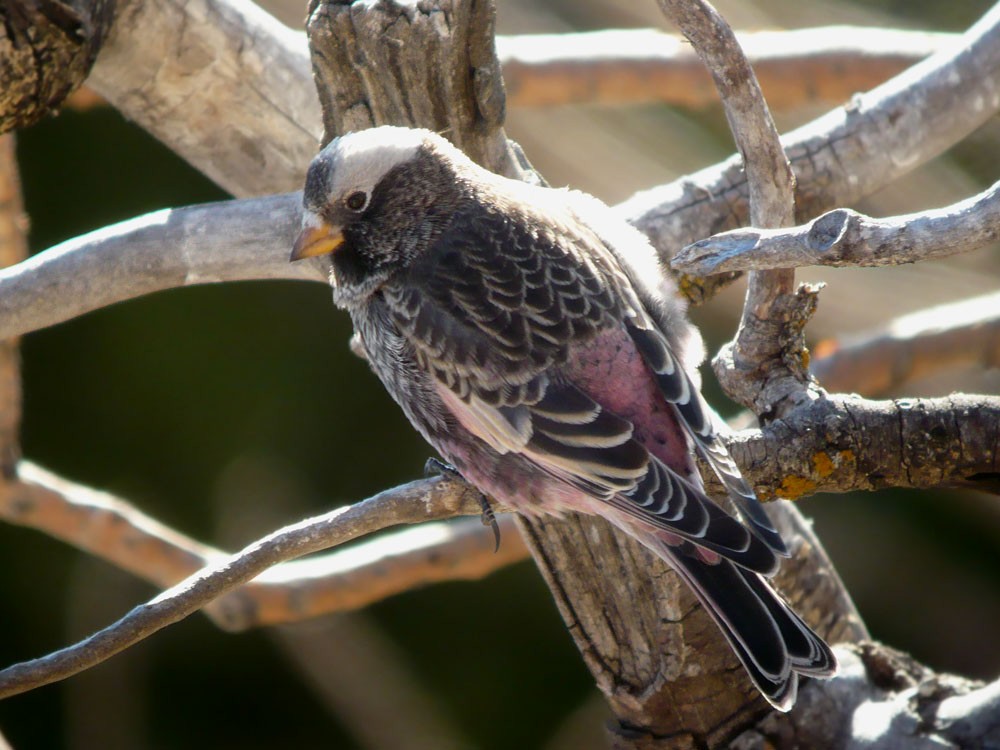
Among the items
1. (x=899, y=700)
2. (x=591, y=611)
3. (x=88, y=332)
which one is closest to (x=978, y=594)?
(x=899, y=700)

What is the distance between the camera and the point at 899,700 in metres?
2.87

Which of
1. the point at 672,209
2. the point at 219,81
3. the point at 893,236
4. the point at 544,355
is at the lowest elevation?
the point at 893,236

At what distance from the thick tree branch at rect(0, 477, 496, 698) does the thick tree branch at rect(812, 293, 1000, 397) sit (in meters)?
2.61

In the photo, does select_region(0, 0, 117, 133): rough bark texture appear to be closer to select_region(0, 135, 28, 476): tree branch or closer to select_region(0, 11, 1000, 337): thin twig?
select_region(0, 11, 1000, 337): thin twig

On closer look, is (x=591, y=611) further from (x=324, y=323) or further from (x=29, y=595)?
(x=29, y=595)

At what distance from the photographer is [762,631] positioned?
2322 millimetres

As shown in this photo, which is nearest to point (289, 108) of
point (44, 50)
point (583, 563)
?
point (44, 50)

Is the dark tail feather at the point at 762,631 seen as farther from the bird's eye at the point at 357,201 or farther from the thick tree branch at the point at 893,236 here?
the bird's eye at the point at 357,201

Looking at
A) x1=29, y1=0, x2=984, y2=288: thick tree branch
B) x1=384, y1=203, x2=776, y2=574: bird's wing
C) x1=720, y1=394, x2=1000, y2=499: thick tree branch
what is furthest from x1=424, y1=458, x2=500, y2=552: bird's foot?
x1=29, y1=0, x2=984, y2=288: thick tree branch

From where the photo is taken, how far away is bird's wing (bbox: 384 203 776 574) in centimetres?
243

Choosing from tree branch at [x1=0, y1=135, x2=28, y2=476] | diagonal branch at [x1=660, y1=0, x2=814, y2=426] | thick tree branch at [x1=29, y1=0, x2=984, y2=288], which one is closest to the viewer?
diagonal branch at [x1=660, y1=0, x2=814, y2=426]

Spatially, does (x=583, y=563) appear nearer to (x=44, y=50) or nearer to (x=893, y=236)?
(x=893, y=236)

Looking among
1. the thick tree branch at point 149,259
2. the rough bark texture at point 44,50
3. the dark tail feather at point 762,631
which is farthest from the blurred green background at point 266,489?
the dark tail feather at point 762,631

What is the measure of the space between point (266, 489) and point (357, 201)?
307cm
